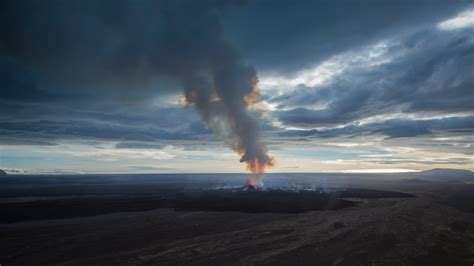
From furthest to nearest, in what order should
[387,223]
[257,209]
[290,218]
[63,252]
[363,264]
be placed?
[257,209] → [290,218] → [387,223] → [63,252] → [363,264]

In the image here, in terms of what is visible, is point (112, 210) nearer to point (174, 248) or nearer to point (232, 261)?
point (174, 248)

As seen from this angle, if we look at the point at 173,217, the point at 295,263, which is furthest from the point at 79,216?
the point at 295,263

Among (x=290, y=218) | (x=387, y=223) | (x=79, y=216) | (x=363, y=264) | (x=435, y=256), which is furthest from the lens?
(x=79, y=216)

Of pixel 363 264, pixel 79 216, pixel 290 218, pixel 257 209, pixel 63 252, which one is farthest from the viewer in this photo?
pixel 257 209

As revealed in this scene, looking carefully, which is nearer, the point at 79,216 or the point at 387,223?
the point at 387,223

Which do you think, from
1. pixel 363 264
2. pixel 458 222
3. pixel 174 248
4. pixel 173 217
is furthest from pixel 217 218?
pixel 458 222

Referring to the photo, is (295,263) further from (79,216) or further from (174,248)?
(79,216)

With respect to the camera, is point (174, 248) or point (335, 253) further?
point (174, 248)

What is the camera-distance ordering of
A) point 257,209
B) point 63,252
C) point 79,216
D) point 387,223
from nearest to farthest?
point 63,252 < point 387,223 < point 79,216 < point 257,209
